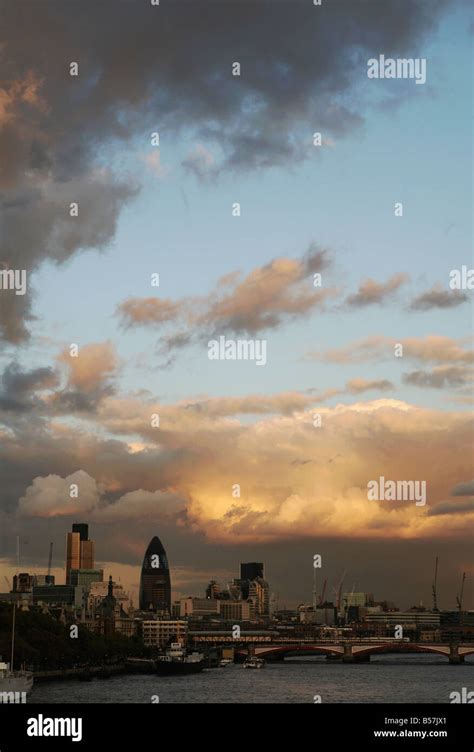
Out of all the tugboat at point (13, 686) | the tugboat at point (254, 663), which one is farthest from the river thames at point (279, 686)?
the tugboat at point (13, 686)

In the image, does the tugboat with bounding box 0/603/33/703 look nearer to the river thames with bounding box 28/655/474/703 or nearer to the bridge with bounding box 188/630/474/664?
the river thames with bounding box 28/655/474/703

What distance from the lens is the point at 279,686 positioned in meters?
80.8

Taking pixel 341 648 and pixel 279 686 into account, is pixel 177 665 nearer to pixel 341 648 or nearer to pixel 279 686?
pixel 279 686

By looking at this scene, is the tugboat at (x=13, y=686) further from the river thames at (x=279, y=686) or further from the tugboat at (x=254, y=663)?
the tugboat at (x=254, y=663)

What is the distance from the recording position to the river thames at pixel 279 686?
227ft

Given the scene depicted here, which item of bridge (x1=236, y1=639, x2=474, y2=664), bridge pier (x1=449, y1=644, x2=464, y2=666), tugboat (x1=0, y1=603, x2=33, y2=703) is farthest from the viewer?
bridge pier (x1=449, y1=644, x2=464, y2=666)

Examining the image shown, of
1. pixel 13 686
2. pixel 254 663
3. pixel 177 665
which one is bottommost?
pixel 254 663

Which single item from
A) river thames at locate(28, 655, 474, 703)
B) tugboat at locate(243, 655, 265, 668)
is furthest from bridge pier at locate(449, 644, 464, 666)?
tugboat at locate(243, 655, 265, 668)

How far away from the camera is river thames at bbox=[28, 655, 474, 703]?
69.2 metres

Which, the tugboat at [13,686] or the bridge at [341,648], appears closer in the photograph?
the tugboat at [13,686]

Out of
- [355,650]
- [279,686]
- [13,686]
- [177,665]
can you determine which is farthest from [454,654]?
[13,686]

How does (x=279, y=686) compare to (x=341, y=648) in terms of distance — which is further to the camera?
(x=341, y=648)
